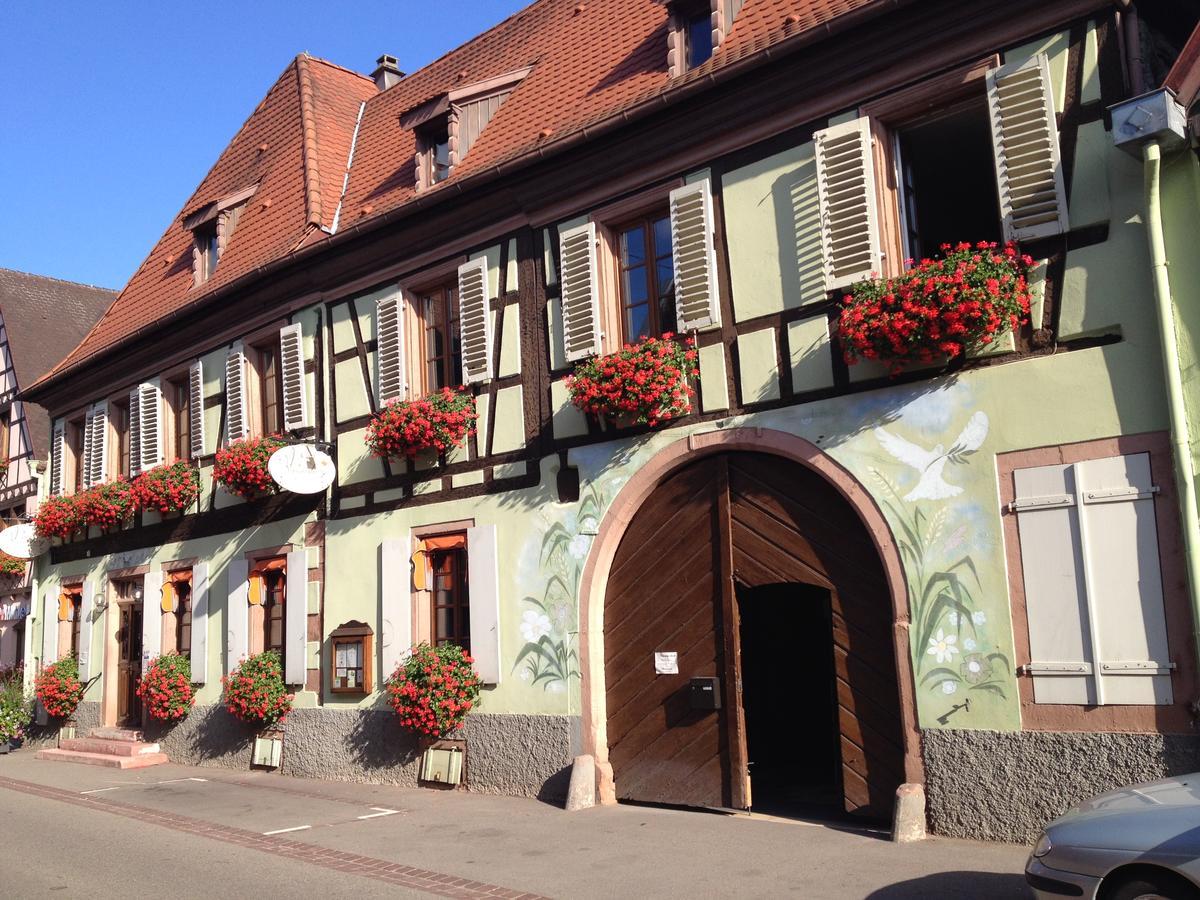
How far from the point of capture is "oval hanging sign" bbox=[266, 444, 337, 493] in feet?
42.9

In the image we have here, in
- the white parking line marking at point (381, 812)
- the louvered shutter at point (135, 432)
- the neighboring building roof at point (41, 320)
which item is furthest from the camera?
the neighboring building roof at point (41, 320)

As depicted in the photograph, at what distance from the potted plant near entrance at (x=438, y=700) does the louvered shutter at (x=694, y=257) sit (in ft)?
13.4

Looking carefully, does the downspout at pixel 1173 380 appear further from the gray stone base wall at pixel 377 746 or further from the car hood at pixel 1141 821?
the gray stone base wall at pixel 377 746

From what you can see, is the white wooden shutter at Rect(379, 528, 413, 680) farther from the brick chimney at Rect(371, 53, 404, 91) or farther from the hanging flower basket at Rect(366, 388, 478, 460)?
the brick chimney at Rect(371, 53, 404, 91)

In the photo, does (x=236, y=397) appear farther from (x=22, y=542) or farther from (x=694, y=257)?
(x=694, y=257)

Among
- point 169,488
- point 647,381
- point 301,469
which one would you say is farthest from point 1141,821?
point 169,488

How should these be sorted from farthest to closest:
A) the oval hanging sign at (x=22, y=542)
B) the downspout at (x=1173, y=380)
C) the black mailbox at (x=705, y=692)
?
the oval hanging sign at (x=22, y=542) → the black mailbox at (x=705, y=692) → the downspout at (x=1173, y=380)

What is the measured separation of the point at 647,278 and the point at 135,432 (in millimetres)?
10093

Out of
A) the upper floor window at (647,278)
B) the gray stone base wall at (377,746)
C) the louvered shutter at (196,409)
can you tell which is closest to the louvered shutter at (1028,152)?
the upper floor window at (647,278)

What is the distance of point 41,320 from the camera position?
25.5m

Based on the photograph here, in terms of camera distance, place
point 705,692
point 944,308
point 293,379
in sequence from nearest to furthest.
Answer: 1. point 944,308
2. point 705,692
3. point 293,379

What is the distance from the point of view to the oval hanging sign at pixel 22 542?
19.4 m

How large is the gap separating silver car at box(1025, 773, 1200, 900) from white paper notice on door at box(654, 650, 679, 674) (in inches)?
191

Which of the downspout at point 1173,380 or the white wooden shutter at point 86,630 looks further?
the white wooden shutter at point 86,630
